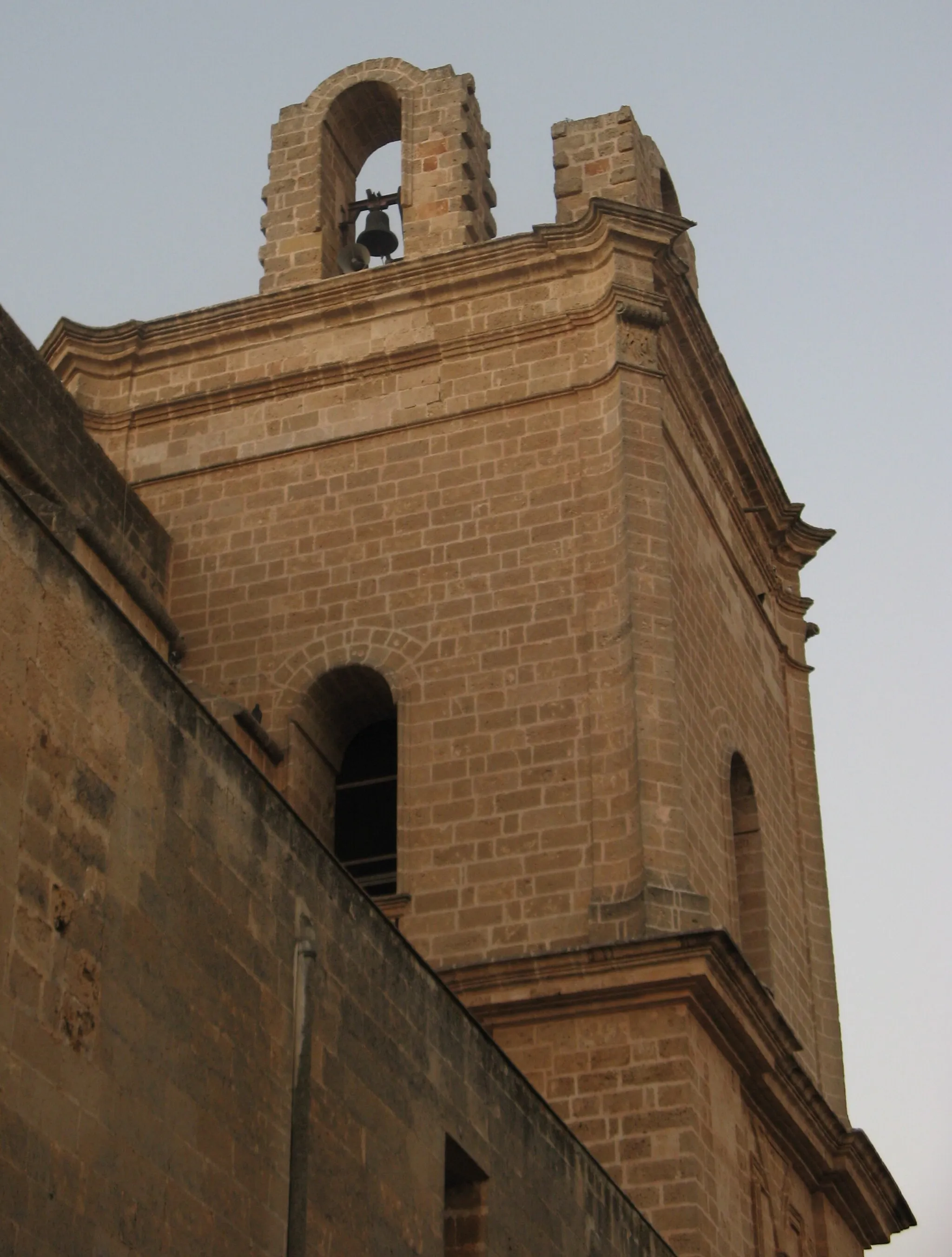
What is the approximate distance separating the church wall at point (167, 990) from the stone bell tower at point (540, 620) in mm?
4730

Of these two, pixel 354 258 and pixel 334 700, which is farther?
pixel 354 258

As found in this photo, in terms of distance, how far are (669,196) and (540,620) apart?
5.22 meters

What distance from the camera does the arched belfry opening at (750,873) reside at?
1681cm

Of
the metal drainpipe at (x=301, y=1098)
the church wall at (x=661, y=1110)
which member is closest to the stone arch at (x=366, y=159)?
the church wall at (x=661, y=1110)

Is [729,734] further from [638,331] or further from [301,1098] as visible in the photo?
[301,1098]

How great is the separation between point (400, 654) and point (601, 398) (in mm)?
2211

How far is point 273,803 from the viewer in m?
8.95

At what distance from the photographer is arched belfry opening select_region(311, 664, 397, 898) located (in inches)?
649

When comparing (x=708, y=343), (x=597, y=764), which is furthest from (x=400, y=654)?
(x=708, y=343)

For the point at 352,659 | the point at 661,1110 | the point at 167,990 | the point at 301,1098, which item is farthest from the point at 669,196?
the point at 167,990

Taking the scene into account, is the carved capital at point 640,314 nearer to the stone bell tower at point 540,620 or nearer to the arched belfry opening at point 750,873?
the stone bell tower at point 540,620

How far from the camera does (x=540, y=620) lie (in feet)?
52.9

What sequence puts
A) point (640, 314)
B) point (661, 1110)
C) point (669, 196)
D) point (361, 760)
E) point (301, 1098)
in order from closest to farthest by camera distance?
point (301, 1098), point (661, 1110), point (361, 760), point (640, 314), point (669, 196)

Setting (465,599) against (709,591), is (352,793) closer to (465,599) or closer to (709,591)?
(465,599)
